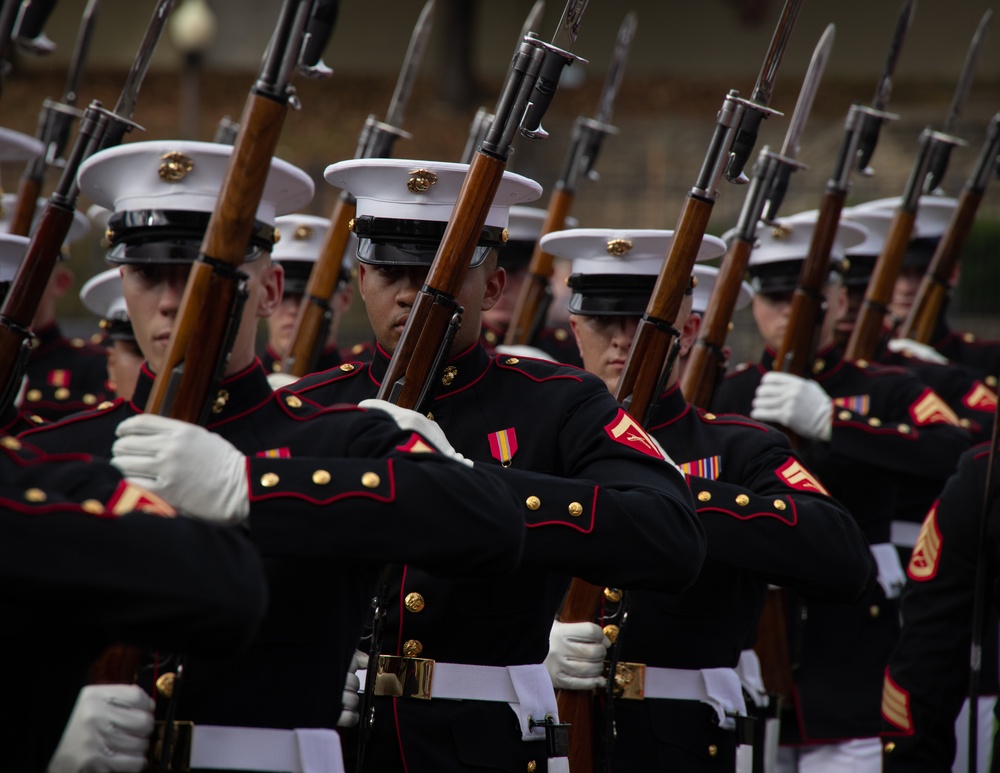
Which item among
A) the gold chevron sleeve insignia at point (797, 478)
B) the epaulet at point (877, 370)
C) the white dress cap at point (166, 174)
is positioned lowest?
the gold chevron sleeve insignia at point (797, 478)

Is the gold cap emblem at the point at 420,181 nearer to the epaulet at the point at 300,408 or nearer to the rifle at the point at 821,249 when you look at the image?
the epaulet at the point at 300,408

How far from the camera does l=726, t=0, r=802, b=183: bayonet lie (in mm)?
4348

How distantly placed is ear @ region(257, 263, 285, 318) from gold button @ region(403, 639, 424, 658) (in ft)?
2.83

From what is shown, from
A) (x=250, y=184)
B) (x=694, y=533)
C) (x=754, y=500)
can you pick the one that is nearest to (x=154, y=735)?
(x=250, y=184)

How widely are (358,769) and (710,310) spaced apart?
8.81 ft

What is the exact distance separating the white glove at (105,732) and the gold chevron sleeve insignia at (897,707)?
109 inches

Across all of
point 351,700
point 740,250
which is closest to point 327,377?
point 351,700

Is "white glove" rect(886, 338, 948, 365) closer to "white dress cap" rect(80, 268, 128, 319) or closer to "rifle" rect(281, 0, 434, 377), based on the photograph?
"rifle" rect(281, 0, 434, 377)

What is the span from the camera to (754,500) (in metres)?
4.04

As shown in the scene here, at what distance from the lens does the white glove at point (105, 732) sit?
2582 mm

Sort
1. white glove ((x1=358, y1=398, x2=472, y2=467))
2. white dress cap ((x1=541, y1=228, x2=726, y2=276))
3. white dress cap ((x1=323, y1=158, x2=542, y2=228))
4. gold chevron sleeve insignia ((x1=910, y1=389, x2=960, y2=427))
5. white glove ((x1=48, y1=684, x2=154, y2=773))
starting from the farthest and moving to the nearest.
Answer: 1. gold chevron sleeve insignia ((x1=910, y1=389, x2=960, y2=427))
2. white dress cap ((x1=541, y1=228, x2=726, y2=276))
3. white dress cap ((x1=323, y1=158, x2=542, y2=228))
4. white glove ((x1=358, y1=398, x2=472, y2=467))
5. white glove ((x1=48, y1=684, x2=154, y2=773))

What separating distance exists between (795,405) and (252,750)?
3.51 metres

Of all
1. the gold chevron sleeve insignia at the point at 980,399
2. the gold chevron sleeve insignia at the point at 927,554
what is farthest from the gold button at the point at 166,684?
the gold chevron sleeve insignia at the point at 980,399

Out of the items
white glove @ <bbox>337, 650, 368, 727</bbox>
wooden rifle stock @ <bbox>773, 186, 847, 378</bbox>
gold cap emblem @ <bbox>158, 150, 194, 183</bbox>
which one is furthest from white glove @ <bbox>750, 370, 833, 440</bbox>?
gold cap emblem @ <bbox>158, 150, 194, 183</bbox>
